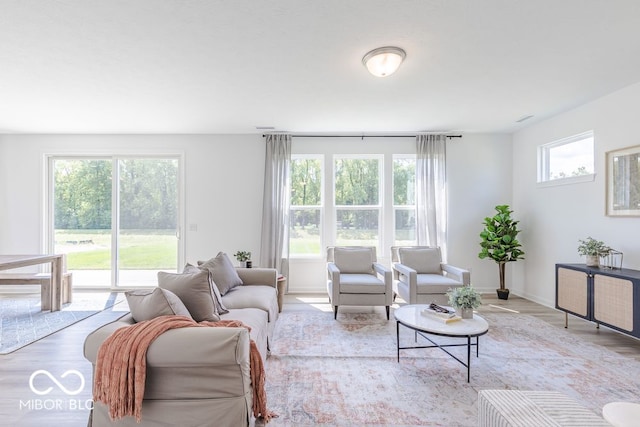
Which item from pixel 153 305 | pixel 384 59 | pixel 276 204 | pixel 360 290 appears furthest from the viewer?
pixel 276 204

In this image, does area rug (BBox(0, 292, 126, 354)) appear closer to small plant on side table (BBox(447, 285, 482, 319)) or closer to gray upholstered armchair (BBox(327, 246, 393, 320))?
gray upholstered armchair (BBox(327, 246, 393, 320))

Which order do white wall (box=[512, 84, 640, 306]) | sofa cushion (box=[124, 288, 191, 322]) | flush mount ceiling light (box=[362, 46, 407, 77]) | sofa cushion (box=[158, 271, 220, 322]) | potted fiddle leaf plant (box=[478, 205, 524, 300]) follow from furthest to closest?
potted fiddle leaf plant (box=[478, 205, 524, 300]) < white wall (box=[512, 84, 640, 306]) < flush mount ceiling light (box=[362, 46, 407, 77]) < sofa cushion (box=[158, 271, 220, 322]) < sofa cushion (box=[124, 288, 191, 322])

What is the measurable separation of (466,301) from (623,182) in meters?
2.43

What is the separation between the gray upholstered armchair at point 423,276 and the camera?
376cm

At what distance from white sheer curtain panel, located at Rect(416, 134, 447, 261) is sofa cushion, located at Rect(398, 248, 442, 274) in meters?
0.56

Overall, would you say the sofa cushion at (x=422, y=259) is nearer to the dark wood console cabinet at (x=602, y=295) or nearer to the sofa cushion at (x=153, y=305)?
the dark wood console cabinet at (x=602, y=295)

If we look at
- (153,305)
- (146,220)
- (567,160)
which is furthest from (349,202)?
Answer: (153,305)

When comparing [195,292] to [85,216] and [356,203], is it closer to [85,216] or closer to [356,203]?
[356,203]

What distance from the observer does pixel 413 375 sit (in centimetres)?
247

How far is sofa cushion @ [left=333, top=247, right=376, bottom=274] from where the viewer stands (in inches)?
171

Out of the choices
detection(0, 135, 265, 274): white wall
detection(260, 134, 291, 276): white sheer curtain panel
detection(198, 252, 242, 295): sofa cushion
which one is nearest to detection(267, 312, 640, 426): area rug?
detection(198, 252, 242, 295): sofa cushion

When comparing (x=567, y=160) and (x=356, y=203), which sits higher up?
(x=567, y=160)

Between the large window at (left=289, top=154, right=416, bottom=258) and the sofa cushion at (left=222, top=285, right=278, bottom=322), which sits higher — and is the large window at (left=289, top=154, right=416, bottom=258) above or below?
above

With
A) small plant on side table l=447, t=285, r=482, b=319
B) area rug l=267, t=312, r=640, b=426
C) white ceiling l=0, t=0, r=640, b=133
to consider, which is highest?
white ceiling l=0, t=0, r=640, b=133
